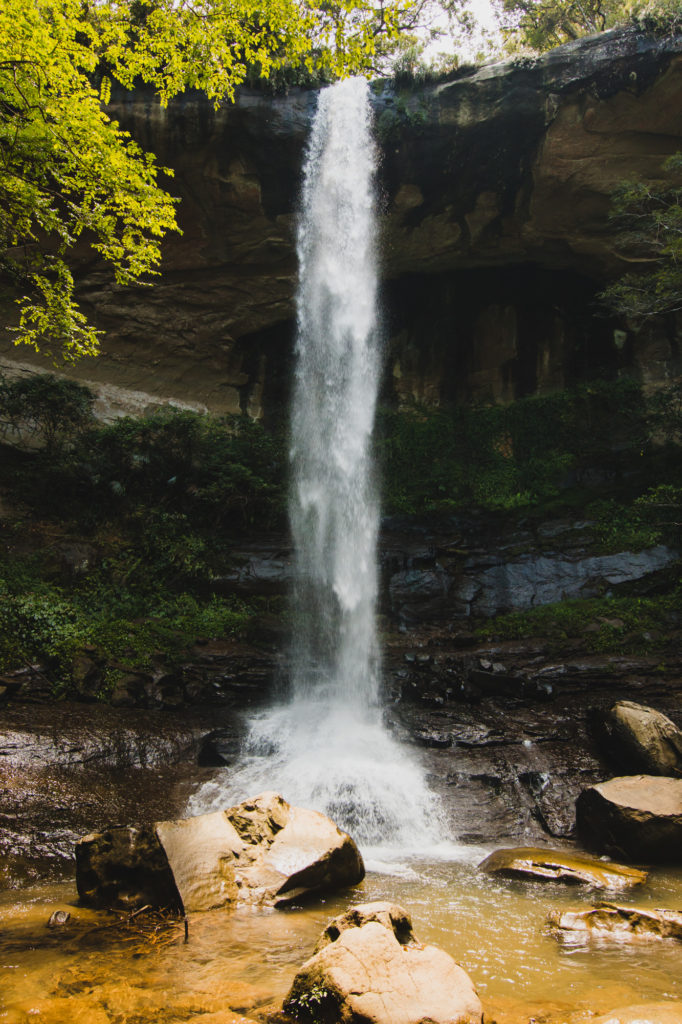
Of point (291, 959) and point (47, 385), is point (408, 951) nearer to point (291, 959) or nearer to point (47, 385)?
point (291, 959)

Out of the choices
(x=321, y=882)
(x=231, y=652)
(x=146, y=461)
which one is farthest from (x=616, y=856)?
(x=146, y=461)

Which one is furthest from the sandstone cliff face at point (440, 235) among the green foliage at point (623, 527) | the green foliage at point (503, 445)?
the green foliage at point (623, 527)

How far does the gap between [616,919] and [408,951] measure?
157cm

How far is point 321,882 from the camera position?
12.3 ft

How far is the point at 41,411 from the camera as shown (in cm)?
1220

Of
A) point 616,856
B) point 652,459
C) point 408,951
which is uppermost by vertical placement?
point 652,459

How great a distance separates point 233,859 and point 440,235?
45.4 ft

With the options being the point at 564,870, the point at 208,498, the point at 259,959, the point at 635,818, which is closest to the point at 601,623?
the point at 635,818

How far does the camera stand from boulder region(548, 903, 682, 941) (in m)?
3.07

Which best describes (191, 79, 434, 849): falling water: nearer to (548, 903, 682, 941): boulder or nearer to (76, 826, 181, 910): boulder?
(76, 826, 181, 910): boulder

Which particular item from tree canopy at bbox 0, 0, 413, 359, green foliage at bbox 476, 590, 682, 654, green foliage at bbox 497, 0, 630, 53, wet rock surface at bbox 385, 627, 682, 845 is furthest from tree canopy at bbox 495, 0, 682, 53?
wet rock surface at bbox 385, 627, 682, 845

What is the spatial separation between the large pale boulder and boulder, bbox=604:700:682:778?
12.3 feet

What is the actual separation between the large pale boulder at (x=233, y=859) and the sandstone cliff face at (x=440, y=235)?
1193cm

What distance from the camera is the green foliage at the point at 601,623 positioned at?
361 inches
